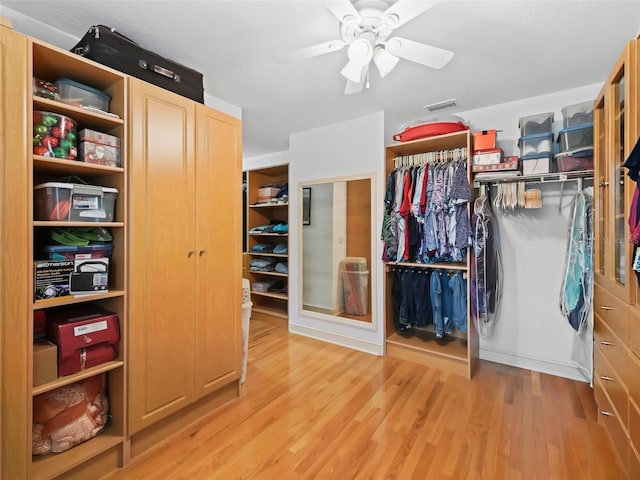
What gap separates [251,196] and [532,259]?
338 centimetres

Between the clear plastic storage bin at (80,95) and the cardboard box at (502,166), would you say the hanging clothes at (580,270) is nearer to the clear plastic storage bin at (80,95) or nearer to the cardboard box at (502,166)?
the cardboard box at (502,166)

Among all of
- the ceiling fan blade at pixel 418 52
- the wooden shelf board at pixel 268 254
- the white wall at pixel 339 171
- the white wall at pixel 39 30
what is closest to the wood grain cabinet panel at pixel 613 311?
the ceiling fan blade at pixel 418 52

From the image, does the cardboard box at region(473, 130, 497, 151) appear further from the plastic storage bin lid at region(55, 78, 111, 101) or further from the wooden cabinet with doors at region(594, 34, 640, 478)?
the plastic storage bin lid at region(55, 78, 111, 101)

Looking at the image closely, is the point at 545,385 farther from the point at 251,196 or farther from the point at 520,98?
the point at 251,196

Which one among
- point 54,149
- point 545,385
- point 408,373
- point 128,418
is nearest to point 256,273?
point 408,373

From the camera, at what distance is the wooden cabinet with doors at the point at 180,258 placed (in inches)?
64.3

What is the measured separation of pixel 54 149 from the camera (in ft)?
4.63

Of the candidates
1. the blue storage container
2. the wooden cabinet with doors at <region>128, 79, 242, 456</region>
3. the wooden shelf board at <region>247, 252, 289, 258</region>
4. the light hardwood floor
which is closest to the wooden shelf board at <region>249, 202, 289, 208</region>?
the wooden shelf board at <region>247, 252, 289, 258</region>

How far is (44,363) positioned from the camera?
1342 mm

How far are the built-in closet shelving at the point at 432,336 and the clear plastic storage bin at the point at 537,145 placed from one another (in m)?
0.39

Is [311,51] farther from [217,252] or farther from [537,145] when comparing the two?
[537,145]

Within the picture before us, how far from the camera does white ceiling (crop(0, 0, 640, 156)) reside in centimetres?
159

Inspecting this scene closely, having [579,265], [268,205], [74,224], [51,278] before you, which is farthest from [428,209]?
[51,278]

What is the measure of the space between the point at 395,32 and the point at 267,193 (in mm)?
2713
